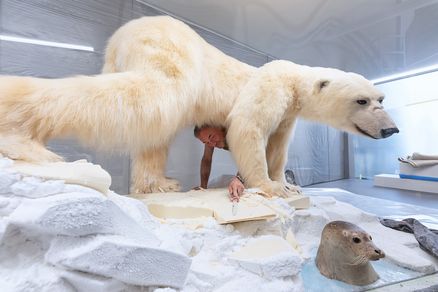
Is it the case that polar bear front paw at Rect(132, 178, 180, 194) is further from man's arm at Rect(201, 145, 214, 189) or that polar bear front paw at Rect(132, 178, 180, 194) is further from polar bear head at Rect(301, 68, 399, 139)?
polar bear head at Rect(301, 68, 399, 139)

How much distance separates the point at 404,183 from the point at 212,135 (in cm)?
253

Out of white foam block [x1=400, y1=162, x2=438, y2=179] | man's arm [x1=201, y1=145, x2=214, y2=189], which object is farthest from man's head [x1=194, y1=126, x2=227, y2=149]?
white foam block [x1=400, y1=162, x2=438, y2=179]

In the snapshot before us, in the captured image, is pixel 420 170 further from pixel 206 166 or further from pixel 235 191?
pixel 235 191

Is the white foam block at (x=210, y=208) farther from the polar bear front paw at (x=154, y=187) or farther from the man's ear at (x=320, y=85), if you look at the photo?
the man's ear at (x=320, y=85)

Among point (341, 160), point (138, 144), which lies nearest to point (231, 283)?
point (138, 144)

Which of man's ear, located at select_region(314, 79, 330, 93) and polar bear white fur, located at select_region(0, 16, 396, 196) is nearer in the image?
polar bear white fur, located at select_region(0, 16, 396, 196)

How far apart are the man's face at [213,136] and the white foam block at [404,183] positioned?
7.73ft

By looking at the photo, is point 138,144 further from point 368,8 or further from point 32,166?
point 368,8

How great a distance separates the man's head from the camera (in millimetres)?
1748

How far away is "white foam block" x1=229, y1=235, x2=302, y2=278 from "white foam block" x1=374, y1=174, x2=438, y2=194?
2.80m

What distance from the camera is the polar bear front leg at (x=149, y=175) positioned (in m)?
1.53

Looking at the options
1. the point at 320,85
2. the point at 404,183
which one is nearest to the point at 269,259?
the point at 320,85

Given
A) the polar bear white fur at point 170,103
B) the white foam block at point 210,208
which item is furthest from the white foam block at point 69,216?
the white foam block at point 210,208

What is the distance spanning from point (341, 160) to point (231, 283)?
8.57 ft
